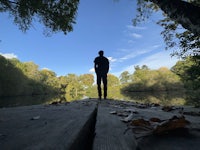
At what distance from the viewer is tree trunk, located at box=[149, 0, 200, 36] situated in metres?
2.18

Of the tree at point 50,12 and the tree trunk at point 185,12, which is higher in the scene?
the tree at point 50,12

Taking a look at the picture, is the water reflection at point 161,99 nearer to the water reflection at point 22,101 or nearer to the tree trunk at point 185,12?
the tree trunk at point 185,12

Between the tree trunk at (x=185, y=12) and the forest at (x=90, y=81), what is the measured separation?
2.44 m

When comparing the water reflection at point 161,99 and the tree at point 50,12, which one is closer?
the tree at point 50,12

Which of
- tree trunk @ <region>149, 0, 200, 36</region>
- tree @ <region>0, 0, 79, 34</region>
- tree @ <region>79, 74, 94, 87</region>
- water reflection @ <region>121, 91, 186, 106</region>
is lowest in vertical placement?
water reflection @ <region>121, 91, 186, 106</region>

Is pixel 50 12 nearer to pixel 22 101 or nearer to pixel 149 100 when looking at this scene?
pixel 149 100

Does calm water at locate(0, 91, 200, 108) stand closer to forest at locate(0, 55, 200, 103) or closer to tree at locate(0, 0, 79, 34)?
forest at locate(0, 55, 200, 103)

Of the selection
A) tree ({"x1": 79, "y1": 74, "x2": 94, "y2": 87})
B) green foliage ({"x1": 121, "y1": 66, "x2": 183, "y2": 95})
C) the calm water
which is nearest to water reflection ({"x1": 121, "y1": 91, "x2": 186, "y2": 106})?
the calm water

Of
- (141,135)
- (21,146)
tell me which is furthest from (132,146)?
(21,146)

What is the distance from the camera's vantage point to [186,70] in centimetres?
476

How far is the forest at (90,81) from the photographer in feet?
17.3

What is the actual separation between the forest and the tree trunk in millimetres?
2442

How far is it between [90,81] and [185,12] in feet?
385

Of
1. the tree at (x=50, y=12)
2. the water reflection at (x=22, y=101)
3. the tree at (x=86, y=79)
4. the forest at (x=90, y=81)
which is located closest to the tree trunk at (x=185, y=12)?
the forest at (x=90, y=81)
